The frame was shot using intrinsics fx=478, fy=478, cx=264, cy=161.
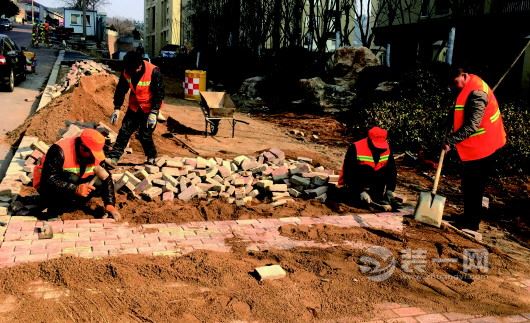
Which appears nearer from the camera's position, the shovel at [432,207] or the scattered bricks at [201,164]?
the shovel at [432,207]

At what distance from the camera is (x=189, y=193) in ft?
20.3

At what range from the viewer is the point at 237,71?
2498 cm

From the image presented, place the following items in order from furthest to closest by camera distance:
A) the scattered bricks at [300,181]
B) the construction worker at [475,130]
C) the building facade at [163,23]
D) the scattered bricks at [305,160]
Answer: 1. the building facade at [163,23]
2. the scattered bricks at [305,160]
3. the scattered bricks at [300,181]
4. the construction worker at [475,130]

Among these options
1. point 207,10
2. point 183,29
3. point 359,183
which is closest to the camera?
point 359,183

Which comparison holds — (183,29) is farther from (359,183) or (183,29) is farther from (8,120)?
(359,183)

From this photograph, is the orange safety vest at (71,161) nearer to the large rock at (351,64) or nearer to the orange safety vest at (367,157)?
the orange safety vest at (367,157)

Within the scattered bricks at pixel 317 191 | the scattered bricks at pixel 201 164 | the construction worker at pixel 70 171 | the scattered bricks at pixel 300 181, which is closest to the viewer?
the construction worker at pixel 70 171

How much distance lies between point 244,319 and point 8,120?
10.1 m

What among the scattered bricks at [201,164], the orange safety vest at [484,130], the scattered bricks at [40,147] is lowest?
the scattered bricks at [201,164]

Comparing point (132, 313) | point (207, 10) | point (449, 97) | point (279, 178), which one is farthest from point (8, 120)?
point (207, 10)

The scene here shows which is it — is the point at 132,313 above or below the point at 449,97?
below

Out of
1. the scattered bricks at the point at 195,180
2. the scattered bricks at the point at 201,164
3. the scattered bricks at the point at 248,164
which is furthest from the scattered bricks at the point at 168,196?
the scattered bricks at the point at 248,164

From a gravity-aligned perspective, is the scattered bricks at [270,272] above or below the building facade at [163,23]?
below

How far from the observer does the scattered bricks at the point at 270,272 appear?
4.05 m
